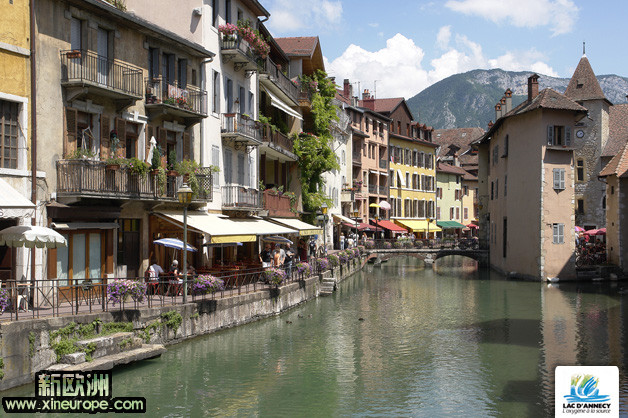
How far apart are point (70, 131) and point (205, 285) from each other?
6.50 metres

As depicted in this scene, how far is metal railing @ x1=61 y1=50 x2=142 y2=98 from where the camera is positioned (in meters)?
19.4

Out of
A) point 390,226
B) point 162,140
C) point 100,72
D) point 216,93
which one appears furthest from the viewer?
point 390,226

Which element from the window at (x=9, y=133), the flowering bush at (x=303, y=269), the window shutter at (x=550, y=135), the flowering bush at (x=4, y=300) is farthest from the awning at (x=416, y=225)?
the flowering bush at (x=4, y=300)

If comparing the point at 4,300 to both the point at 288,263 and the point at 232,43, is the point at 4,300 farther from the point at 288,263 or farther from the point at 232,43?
the point at 232,43

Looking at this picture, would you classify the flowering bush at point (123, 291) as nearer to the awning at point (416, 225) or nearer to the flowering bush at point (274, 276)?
the flowering bush at point (274, 276)

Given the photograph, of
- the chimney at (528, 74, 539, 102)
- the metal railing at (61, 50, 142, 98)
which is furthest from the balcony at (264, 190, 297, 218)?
the chimney at (528, 74, 539, 102)

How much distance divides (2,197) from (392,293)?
85.9ft

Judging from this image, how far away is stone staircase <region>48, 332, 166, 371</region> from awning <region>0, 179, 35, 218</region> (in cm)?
373

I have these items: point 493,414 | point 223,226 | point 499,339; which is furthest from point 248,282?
point 493,414

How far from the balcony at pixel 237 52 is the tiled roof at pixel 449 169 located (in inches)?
2297

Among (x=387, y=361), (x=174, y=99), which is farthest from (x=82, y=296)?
(x=387, y=361)

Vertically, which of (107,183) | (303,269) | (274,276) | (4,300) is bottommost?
(303,269)

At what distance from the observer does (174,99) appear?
24.4 meters

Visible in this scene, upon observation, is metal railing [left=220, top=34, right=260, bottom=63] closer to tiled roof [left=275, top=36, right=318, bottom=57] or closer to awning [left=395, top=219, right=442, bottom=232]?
tiled roof [left=275, top=36, right=318, bottom=57]
